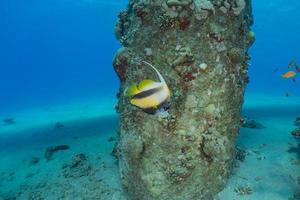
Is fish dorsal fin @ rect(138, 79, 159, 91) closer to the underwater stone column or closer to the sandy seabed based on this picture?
the underwater stone column

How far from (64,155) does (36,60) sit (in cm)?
19708

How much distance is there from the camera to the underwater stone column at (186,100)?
264 inches

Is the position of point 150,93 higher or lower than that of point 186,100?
higher

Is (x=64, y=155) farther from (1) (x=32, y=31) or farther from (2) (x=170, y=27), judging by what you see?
(1) (x=32, y=31)

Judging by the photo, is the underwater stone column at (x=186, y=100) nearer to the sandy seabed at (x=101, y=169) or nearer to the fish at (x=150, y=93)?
the sandy seabed at (x=101, y=169)

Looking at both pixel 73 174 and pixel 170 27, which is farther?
pixel 73 174

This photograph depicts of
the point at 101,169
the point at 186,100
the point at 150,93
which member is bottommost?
the point at 101,169

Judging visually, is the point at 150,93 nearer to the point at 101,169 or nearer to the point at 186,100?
the point at 186,100

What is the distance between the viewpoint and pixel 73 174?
9.27 metres

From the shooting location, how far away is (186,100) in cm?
675

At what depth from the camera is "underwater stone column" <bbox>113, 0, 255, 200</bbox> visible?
6.70m

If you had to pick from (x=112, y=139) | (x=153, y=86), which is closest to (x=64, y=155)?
(x=112, y=139)

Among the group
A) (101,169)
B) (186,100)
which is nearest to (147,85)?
(186,100)

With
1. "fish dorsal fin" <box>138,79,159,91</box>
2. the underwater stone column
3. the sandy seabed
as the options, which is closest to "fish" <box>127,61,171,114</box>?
"fish dorsal fin" <box>138,79,159,91</box>
